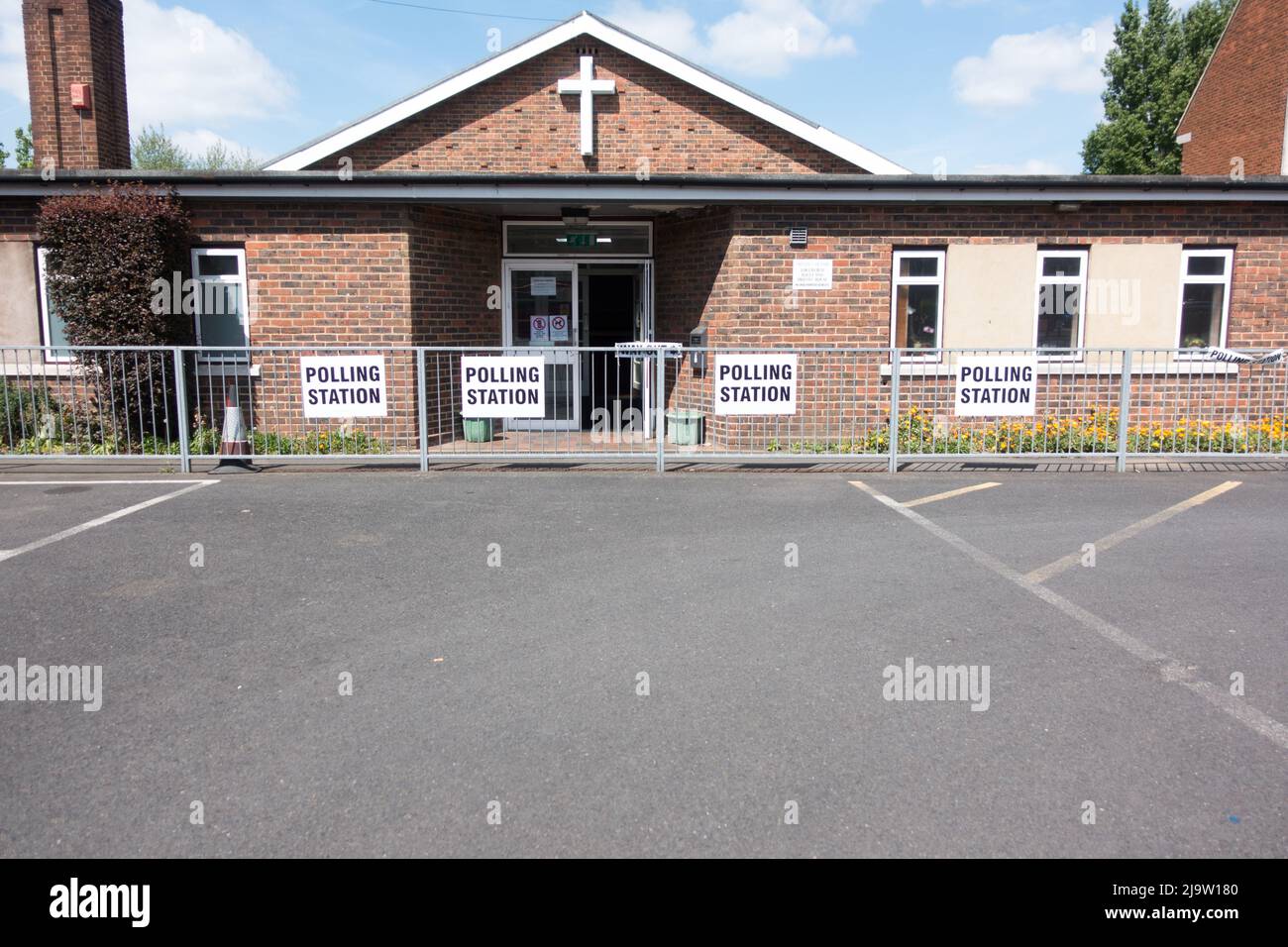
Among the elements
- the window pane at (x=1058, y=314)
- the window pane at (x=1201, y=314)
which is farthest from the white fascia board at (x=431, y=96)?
the window pane at (x=1201, y=314)

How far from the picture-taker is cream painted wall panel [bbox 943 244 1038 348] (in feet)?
42.8

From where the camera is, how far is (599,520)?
27.2 ft

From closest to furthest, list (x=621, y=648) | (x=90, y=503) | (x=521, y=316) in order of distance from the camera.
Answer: (x=621, y=648) → (x=90, y=503) → (x=521, y=316)

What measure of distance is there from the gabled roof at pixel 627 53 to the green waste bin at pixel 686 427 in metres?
5.30

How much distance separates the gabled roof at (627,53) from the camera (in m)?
15.1

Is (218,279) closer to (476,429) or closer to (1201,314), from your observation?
(476,429)

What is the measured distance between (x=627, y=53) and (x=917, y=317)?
21.9 feet

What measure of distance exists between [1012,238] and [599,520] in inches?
316

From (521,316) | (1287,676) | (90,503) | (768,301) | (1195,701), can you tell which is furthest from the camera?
(521,316)

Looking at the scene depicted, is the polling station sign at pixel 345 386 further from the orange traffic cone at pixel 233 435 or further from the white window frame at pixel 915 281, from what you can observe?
the white window frame at pixel 915 281

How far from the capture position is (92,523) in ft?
26.4

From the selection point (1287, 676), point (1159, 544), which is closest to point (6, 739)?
point (1287, 676)
